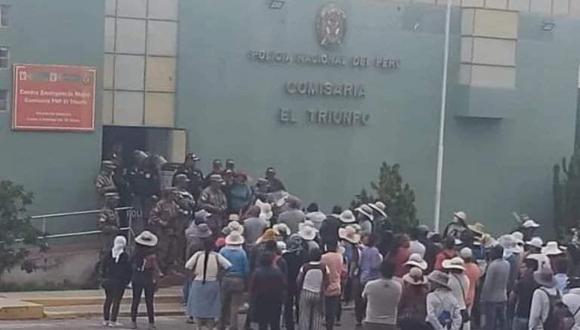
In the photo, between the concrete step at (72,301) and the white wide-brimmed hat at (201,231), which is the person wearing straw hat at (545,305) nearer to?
the white wide-brimmed hat at (201,231)

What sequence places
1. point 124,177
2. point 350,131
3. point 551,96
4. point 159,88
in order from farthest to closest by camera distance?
point 551,96, point 350,131, point 159,88, point 124,177

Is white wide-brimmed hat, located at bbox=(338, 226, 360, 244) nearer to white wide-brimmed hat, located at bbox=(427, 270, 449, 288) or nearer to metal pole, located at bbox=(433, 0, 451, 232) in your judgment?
white wide-brimmed hat, located at bbox=(427, 270, 449, 288)

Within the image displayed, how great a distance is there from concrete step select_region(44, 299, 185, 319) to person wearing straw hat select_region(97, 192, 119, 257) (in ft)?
6.54

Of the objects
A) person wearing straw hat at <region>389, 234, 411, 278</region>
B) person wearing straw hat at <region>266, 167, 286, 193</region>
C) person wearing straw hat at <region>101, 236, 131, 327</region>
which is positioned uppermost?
person wearing straw hat at <region>266, 167, 286, 193</region>

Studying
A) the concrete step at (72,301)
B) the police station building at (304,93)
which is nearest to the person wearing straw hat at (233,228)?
the concrete step at (72,301)

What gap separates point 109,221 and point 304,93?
22.1 feet

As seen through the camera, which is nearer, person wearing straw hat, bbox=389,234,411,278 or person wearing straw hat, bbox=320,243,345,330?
person wearing straw hat, bbox=389,234,411,278

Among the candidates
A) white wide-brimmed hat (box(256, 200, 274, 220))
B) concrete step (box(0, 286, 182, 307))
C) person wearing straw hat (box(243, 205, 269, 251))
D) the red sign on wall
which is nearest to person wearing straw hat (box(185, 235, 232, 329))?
person wearing straw hat (box(243, 205, 269, 251))

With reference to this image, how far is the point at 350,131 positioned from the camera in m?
32.2

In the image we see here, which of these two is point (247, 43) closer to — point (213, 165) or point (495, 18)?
point (213, 165)

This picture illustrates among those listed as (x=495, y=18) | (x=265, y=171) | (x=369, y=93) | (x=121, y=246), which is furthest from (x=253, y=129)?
(x=121, y=246)

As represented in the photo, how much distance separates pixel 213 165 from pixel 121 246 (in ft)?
22.7

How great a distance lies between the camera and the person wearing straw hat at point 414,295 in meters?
17.4

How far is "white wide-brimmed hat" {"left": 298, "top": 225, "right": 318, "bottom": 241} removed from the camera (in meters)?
22.0
